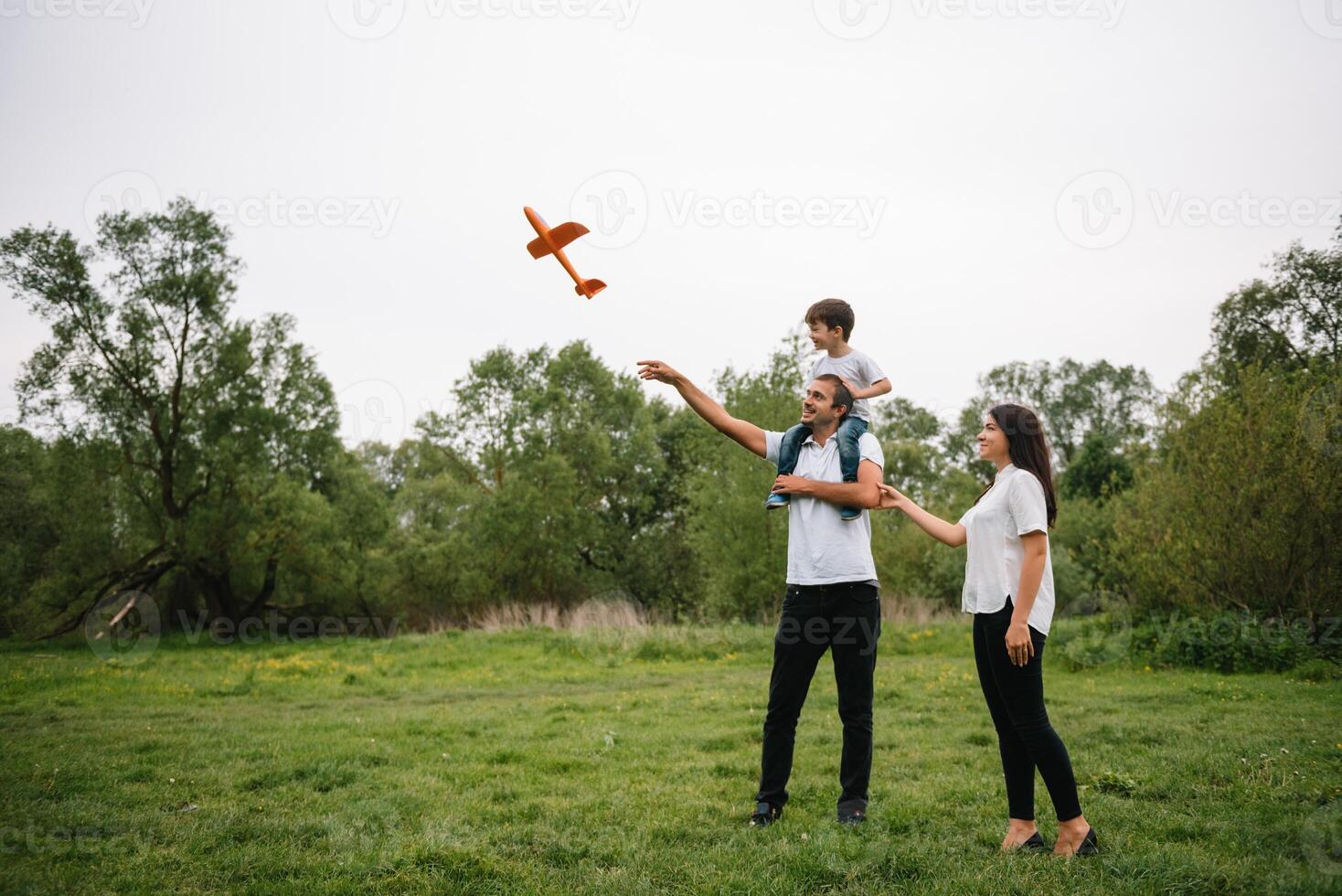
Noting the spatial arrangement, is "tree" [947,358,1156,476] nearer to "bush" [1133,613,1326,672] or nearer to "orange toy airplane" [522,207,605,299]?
"bush" [1133,613,1326,672]

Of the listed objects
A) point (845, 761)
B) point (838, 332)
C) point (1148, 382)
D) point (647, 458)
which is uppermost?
point (1148, 382)

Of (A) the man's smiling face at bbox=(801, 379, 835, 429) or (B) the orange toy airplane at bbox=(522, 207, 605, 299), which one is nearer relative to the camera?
(A) the man's smiling face at bbox=(801, 379, 835, 429)

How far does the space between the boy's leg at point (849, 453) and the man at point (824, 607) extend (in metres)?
0.03

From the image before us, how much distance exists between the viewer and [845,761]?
5.05m

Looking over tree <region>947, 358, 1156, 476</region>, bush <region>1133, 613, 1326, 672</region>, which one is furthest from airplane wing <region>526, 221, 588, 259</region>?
tree <region>947, 358, 1156, 476</region>

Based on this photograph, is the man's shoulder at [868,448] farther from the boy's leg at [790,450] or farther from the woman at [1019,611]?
the woman at [1019,611]

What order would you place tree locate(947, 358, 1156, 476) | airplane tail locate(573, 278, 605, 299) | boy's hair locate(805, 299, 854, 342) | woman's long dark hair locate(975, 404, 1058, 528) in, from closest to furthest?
1. woman's long dark hair locate(975, 404, 1058, 528)
2. boy's hair locate(805, 299, 854, 342)
3. airplane tail locate(573, 278, 605, 299)
4. tree locate(947, 358, 1156, 476)

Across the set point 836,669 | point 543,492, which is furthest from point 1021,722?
point 543,492

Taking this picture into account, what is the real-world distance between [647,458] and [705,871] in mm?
39824

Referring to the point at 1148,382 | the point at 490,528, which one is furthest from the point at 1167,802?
the point at 1148,382

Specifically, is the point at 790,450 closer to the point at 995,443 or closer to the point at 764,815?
the point at 995,443

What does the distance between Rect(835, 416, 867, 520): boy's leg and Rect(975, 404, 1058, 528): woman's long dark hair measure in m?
0.79

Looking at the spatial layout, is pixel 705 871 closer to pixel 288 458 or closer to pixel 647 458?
pixel 288 458

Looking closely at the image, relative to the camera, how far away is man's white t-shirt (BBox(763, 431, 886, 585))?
193 inches
